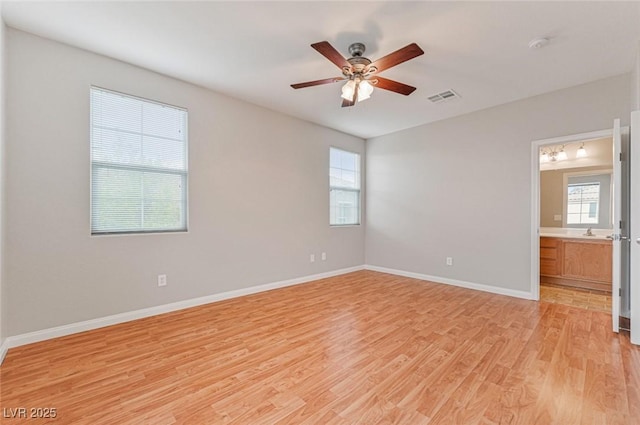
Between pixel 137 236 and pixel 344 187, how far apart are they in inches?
140

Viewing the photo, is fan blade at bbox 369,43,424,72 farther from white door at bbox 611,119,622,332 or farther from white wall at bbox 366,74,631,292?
white wall at bbox 366,74,631,292

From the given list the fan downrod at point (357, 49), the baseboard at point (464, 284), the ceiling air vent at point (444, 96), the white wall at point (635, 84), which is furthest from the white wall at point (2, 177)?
the white wall at point (635, 84)

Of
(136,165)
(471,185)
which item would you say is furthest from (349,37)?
(471,185)

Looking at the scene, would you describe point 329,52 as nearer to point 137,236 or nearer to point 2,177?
point 137,236

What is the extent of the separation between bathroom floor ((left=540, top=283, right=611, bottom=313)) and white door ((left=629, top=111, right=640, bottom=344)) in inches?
41.4

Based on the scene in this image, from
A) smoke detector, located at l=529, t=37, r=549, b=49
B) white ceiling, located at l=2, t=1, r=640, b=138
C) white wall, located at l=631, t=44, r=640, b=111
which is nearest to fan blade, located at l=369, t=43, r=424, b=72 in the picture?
white ceiling, located at l=2, t=1, r=640, b=138

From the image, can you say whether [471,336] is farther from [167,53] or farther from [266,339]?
[167,53]

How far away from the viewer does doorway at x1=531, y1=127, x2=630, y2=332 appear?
144 inches

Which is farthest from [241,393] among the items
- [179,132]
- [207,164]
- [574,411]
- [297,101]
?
[297,101]

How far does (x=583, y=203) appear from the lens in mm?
4934

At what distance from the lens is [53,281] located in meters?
2.54

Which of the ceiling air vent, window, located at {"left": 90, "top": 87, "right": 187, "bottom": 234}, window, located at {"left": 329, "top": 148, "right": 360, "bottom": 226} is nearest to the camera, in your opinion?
window, located at {"left": 90, "top": 87, "right": 187, "bottom": 234}

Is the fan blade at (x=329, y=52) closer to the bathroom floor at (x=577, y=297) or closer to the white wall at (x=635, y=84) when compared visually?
the white wall at (x=635, y=84)

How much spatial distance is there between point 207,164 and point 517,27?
11.4 ft
